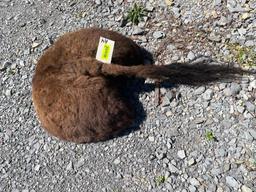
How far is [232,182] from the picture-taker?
3.68 metres

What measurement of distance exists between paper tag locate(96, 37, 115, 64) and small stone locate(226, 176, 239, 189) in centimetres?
135

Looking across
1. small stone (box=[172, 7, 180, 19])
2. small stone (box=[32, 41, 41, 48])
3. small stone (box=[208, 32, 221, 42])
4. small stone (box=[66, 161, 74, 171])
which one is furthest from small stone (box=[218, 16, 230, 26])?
small stone (box=[66, 161, 74, 171])

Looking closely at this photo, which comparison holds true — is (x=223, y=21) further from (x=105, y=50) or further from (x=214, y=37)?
(x=105, y=50)

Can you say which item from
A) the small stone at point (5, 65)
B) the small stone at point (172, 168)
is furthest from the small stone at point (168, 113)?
the small stone at point (5, 65)

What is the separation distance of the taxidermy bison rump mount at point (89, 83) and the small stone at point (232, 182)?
0.89m

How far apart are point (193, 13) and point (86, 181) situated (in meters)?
1.91

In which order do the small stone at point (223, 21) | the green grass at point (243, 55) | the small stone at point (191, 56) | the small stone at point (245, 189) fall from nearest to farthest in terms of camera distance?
1. the small stone at point (245, 189)
2. the green grass at point (243, 55)
3. the small stone at point (191, 56)
4. the small stone at point (223, 21)

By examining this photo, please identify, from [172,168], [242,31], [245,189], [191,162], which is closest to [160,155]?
[172,168]

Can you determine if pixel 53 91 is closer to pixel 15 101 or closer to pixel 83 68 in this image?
pixel 83 68

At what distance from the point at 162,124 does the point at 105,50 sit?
0.79m

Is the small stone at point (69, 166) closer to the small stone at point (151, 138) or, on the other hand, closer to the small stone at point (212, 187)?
the small stone at point (151, 138)

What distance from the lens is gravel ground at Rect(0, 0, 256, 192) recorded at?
12.5ft

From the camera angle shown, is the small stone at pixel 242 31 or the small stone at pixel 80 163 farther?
the small stone at pixel 242 31

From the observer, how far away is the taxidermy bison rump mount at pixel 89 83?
3934 millimetres
